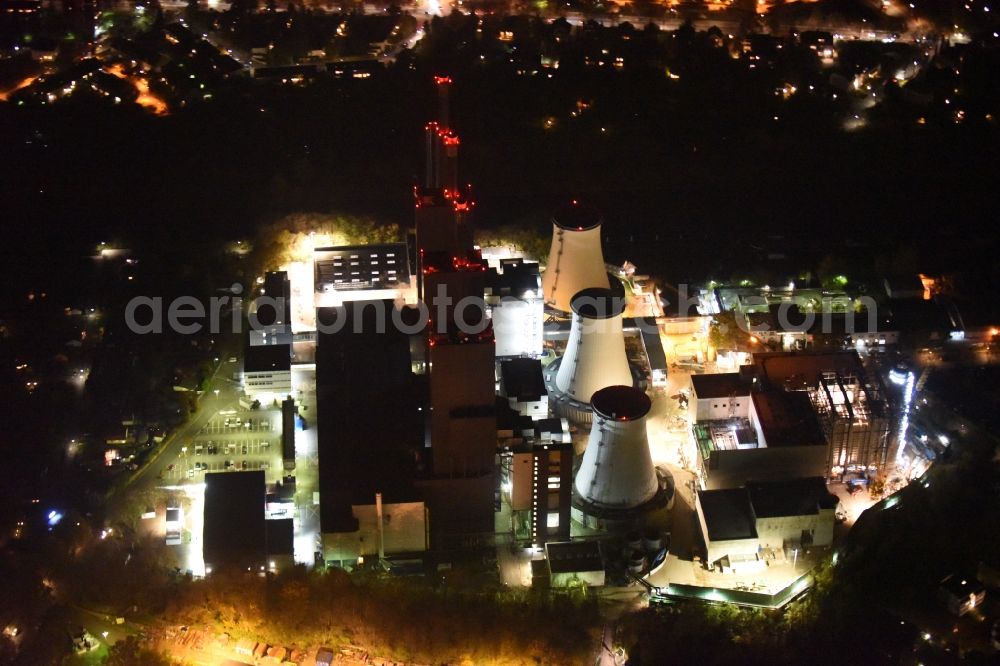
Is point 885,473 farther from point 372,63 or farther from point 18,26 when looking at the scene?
point 18,26

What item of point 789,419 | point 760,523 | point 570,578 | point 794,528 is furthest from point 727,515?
point 570,578

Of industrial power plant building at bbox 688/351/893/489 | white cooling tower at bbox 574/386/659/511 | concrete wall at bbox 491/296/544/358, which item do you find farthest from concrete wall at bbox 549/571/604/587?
concrete wall at bbox 491/296/544/358

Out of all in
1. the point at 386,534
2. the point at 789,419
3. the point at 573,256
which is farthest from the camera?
the point at 573,256

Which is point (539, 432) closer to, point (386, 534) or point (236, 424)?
point (386, 534)

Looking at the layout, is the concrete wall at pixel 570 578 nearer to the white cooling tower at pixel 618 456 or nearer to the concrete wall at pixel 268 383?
the white cooling tower at pixel 618 456

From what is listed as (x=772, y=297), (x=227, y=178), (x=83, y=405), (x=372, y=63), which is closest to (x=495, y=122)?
(x=372, y=63)

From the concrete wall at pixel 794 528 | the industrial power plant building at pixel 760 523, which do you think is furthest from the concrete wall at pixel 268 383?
the concrete wall at pixel 794 528
